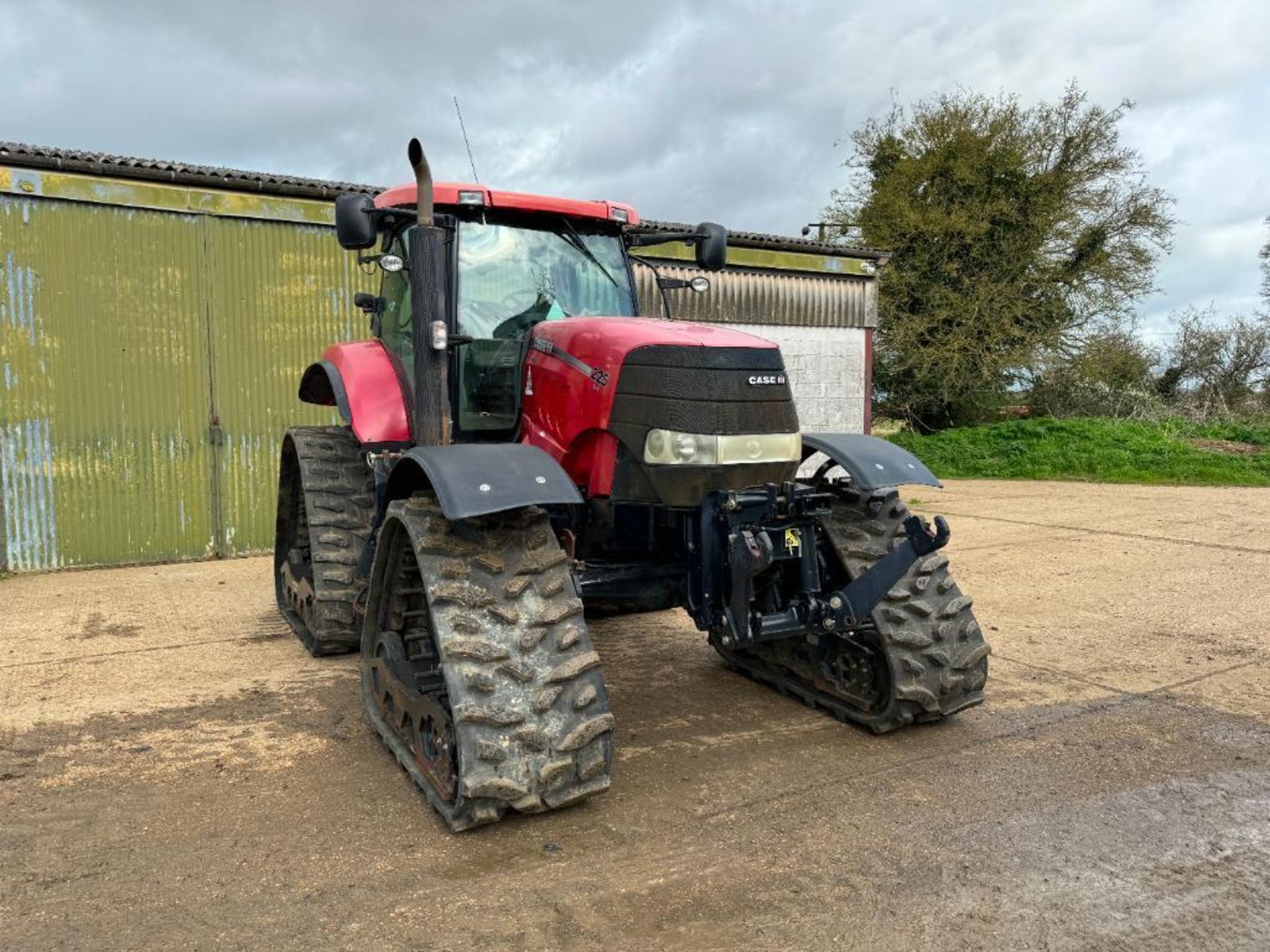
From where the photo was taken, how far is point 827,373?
13.1 m

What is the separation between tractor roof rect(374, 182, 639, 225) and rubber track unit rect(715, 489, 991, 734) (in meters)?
1.82

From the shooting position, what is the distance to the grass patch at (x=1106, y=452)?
50.5ft

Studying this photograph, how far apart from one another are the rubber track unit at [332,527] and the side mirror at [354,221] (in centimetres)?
166

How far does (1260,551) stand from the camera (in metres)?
8.77

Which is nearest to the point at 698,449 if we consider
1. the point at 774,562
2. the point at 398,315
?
the point at 774,562

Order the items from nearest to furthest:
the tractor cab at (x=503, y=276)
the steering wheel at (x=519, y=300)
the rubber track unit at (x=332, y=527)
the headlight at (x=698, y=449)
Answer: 1. the headlight at (x=698, y=449)
2. the tractor cab at (x=503, y=276)
3. the steering wheel at (x=519, y=300)
4. the rubber track unit at (x=332, y=527)

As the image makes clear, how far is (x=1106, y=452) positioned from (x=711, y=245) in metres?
14.3

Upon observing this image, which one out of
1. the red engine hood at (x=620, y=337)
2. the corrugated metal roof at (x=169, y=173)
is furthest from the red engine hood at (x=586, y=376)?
the corrugated metal roof at (x=169, y=173)

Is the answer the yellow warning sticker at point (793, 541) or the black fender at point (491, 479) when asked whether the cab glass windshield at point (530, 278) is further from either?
the yellow warning sticker at point (793, 541)

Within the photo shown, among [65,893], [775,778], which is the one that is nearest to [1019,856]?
[775,778]

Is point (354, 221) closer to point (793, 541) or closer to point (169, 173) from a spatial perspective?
point (793, 541)

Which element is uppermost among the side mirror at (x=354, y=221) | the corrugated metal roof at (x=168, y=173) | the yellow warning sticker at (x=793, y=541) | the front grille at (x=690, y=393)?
the corrugated metal roof at (x=168, y=173)

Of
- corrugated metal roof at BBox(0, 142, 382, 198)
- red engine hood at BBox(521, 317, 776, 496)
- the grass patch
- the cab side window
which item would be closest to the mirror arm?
red engine hood at BBox(521, 317, 776, 496)

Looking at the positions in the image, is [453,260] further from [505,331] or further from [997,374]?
[997,374]
